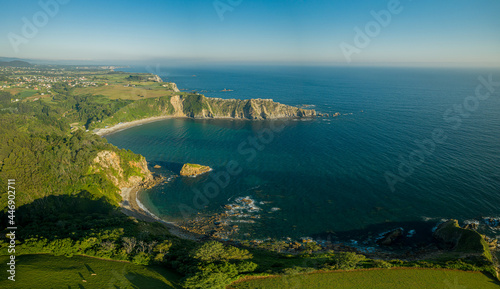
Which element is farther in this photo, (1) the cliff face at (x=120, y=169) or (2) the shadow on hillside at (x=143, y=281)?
(1) the cliff face at (x=120, y=169)

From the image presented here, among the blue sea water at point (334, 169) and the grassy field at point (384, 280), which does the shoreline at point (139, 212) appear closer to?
the blue sea water at point (334, 169)

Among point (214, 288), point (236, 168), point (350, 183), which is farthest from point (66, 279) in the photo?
point (350, 183)

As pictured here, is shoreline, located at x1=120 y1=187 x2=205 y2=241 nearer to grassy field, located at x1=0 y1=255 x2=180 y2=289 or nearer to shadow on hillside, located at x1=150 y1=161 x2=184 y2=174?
shadow on hillside, located at x1=150 y1=161 x2=184 y2=174

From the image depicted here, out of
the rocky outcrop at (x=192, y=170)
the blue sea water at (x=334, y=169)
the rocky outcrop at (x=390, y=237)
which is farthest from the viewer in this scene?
the rocky outcrop at (x=192, y=170)

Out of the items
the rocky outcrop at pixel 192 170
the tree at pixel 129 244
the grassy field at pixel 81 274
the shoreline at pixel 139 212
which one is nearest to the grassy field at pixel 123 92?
the rocky outcrop at pixel 192 170

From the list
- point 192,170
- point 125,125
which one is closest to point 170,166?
point 192,170
